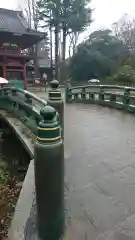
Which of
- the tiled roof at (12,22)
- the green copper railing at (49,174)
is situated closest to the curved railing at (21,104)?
the green copper railing at (49,174)

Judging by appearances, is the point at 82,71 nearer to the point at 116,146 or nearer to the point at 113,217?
the point at 116,146

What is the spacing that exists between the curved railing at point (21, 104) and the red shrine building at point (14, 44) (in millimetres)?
12312

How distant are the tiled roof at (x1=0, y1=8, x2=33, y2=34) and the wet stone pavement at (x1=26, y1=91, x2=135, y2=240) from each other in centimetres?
1853

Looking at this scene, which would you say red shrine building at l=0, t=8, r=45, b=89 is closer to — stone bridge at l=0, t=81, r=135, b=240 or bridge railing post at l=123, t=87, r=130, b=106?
bridge railing post at l=123, t=87, r=130, b=106

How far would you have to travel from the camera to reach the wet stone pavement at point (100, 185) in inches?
91.3

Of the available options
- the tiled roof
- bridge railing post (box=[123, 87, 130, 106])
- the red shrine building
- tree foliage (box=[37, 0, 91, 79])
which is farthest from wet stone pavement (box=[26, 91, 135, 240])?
tree foliage (box=[37, 0, 91, 79])

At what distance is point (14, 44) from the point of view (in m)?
22.0

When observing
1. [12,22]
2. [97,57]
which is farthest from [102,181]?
[97,57]

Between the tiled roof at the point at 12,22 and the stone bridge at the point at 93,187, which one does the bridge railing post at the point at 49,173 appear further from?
the tiled roof at the point at 12,22

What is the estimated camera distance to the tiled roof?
21350mm

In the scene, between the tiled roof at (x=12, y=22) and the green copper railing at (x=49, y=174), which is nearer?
the green copper railing at (x=49, y=174)

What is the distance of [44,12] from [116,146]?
31066 millimetres

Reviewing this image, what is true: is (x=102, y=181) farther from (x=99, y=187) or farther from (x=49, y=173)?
(x=49, y=173)

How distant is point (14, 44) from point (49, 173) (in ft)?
72.6
